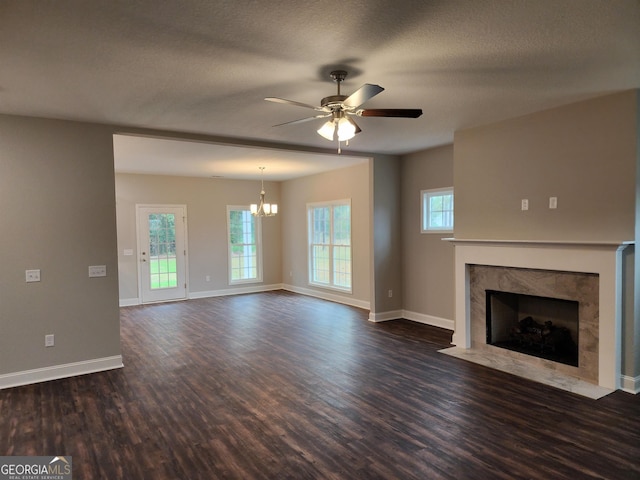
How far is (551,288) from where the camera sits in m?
4.11

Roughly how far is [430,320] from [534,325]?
6.26 feet

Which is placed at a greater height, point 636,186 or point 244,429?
point 636,186

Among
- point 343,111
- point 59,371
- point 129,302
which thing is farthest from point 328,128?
point 129,302

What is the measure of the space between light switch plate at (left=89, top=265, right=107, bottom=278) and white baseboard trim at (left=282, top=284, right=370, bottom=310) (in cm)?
458

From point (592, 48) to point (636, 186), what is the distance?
1.54 metres

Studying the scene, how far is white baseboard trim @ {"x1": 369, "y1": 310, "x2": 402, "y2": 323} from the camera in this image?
6.42 meters

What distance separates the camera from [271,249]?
393 inches

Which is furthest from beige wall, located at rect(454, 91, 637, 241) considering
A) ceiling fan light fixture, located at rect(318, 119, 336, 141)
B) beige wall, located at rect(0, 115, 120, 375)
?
beige wall, located at rect(0, 115, 120, 375)

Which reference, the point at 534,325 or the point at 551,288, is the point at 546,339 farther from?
the point at 551,288

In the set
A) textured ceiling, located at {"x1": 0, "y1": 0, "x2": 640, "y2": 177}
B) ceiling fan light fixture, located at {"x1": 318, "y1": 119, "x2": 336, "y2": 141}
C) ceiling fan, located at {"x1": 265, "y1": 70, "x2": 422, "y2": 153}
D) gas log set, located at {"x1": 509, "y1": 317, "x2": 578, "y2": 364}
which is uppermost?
textured ceiling, located at {"x1": 0, "y1": 0, "x2": 640, "y2": 177}

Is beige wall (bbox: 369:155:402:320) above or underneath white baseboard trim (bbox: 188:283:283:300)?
above

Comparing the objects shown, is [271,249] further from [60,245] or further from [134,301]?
[60,245]

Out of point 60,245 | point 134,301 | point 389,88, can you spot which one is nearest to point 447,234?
point 389,88

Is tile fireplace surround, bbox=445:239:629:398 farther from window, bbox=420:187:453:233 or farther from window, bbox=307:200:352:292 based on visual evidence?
window, bbox=307:200:352:292
